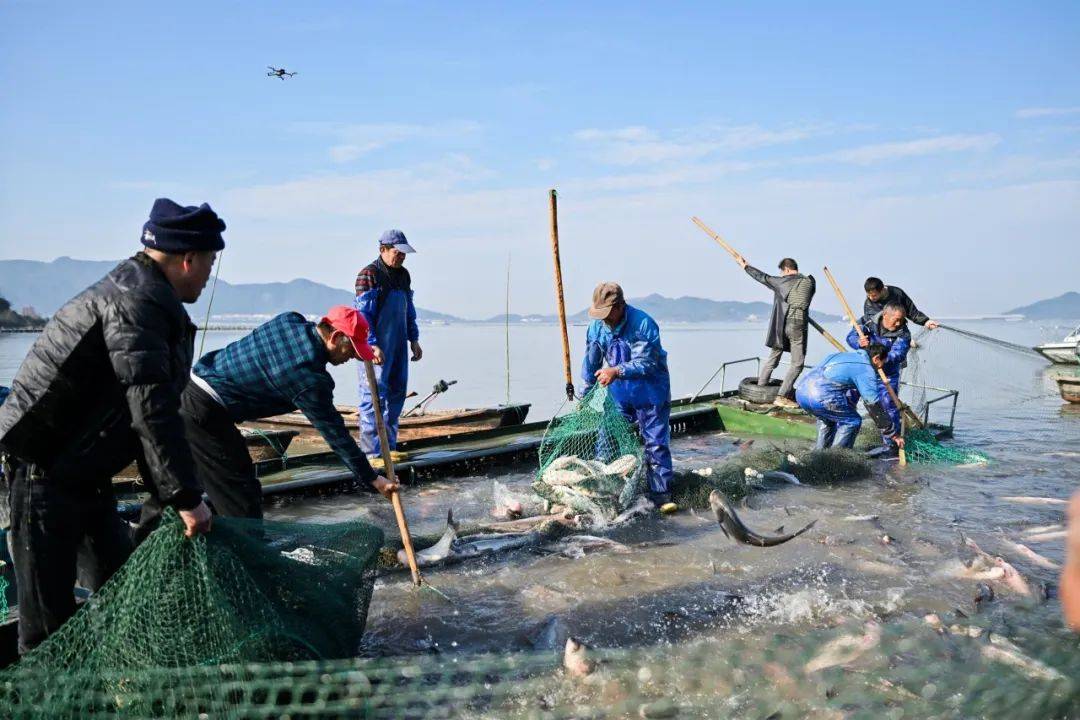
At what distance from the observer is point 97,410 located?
3.40 metres

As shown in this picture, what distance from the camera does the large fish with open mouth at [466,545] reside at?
233 inches

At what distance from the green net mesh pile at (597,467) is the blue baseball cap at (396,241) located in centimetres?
264

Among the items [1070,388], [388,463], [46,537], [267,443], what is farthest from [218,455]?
[1070,388]

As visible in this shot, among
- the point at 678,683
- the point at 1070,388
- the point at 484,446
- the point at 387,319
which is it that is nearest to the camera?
the point at 678,683

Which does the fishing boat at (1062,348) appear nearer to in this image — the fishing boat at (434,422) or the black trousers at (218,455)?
the fishing boat at (434,422)

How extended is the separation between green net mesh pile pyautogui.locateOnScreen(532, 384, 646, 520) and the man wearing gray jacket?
6.51 meters

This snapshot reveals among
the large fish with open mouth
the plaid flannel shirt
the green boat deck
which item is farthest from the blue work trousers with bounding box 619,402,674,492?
the plaid flannel shirt

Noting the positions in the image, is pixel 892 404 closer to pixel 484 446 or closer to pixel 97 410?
pixel 484 446

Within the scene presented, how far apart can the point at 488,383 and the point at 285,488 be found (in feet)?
55.7

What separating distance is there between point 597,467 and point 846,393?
395cm

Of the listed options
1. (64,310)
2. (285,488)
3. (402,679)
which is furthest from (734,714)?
(285,488)

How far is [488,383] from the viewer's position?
81.1 ft

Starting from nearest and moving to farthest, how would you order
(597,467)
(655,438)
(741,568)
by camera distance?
(741,568), (597,467), (655,438)

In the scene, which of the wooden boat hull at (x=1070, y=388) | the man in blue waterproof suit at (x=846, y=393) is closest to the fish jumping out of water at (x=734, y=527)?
the man in blue waterproof suit at (x=846, y=393)
